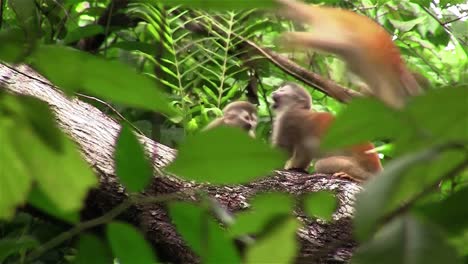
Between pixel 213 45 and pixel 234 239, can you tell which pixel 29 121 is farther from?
pixel 213 45

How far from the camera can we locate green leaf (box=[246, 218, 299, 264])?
353 millimetres

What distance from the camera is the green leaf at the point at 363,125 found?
33 centimetres

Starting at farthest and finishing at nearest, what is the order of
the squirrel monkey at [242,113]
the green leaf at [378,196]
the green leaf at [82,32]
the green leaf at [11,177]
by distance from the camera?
the squirrel monkey at [242,113], the green leaf at [82,32], the green leaf at [11,177], the green leaf at [378,196]

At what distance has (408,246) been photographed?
0.30 metres

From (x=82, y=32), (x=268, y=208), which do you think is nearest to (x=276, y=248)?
(x=268, y=208)

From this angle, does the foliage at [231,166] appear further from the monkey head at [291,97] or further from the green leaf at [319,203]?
the monkey head at [291,97]

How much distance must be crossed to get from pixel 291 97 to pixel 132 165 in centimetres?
360

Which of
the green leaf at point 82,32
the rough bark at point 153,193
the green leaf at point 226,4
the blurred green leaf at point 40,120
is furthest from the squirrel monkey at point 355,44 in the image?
the green leaf at point 82,32

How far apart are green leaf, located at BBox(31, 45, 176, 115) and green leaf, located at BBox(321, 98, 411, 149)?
A: 0.28 feet

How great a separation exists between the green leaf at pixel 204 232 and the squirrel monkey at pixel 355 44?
Answer: 0.13 metres

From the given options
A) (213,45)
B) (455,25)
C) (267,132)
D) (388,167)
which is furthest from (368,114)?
(267,132)

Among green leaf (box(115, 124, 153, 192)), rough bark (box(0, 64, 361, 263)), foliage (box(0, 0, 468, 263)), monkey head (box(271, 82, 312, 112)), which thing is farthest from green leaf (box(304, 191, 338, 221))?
monkey head (box(271, 82, 312, 112))

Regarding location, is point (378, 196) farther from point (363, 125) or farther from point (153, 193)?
point (153, 193)

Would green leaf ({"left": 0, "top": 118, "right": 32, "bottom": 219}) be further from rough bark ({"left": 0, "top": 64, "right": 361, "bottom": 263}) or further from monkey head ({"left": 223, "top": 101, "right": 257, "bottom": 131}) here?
monkey head ({"left": 223, "top": 101, "right": 257, "bottom": 131})
